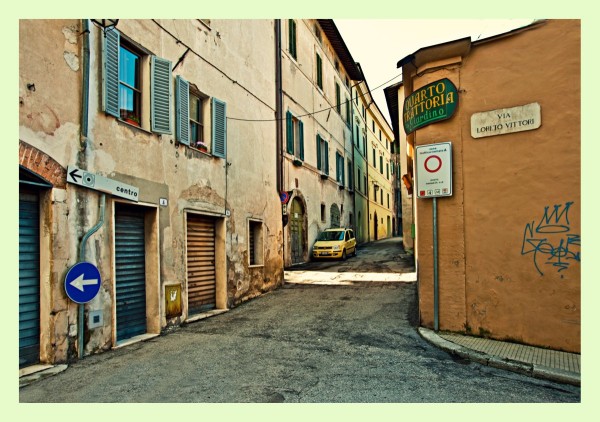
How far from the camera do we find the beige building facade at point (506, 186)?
20.8 ft

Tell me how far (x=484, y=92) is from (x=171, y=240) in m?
5.82

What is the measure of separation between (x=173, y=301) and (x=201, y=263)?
1.57m

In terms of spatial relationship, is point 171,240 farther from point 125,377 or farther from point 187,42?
point 187,42

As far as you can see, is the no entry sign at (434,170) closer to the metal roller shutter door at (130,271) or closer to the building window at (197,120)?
the building window at (197,120)

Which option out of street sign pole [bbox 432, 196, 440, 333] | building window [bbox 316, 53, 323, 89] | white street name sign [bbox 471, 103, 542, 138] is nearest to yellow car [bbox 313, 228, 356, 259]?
building window [bbox 316, 53, 323, 89]

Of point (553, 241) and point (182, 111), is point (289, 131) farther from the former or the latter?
point (553, 241)

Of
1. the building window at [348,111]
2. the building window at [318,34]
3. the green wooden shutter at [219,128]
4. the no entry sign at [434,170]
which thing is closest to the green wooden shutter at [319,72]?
the building window at [318,34]

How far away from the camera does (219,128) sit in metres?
10.3

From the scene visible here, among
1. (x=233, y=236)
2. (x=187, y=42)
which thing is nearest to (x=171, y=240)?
(x=233, y=236)

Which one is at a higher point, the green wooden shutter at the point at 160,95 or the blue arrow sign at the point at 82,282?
the green wooden shutter at the point at 160,95

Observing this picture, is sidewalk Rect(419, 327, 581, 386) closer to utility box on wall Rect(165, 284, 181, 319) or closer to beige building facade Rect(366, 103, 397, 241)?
utility box on wall Rect(165, 284, 181, 319)

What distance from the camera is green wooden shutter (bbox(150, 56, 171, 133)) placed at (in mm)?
8133

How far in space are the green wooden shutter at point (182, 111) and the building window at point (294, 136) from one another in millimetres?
7529

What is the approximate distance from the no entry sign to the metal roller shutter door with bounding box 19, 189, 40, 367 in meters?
5.59
